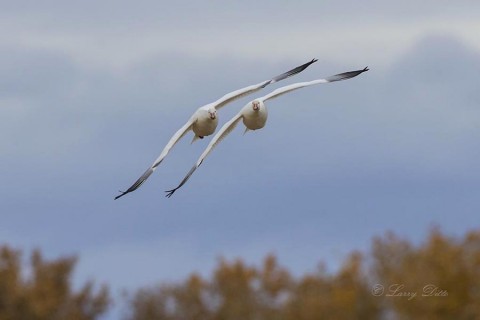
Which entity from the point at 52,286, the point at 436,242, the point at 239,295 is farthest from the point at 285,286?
the point at 52,286

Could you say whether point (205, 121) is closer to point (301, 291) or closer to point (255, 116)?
point (255, 116)

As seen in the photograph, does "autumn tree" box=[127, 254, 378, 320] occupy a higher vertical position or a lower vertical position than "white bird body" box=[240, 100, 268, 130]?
lower

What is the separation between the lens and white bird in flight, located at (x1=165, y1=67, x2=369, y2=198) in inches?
1328

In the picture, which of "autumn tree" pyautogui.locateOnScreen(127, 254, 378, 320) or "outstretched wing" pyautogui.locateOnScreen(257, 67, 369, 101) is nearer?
"outstretched wing" pyautogui.locateOnScreen(257, 67, 369, 101)

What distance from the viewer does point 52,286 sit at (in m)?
65.7

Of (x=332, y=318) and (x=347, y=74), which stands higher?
(x=347, y=74)

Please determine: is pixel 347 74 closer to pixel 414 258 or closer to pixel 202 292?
pixel 414 258

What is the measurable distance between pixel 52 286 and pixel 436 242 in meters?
16.0

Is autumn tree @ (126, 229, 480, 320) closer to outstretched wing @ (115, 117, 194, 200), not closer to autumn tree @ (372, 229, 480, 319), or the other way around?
autumn tree @ (372, 229, 480, 319)

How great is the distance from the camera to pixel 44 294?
64.8 meters
